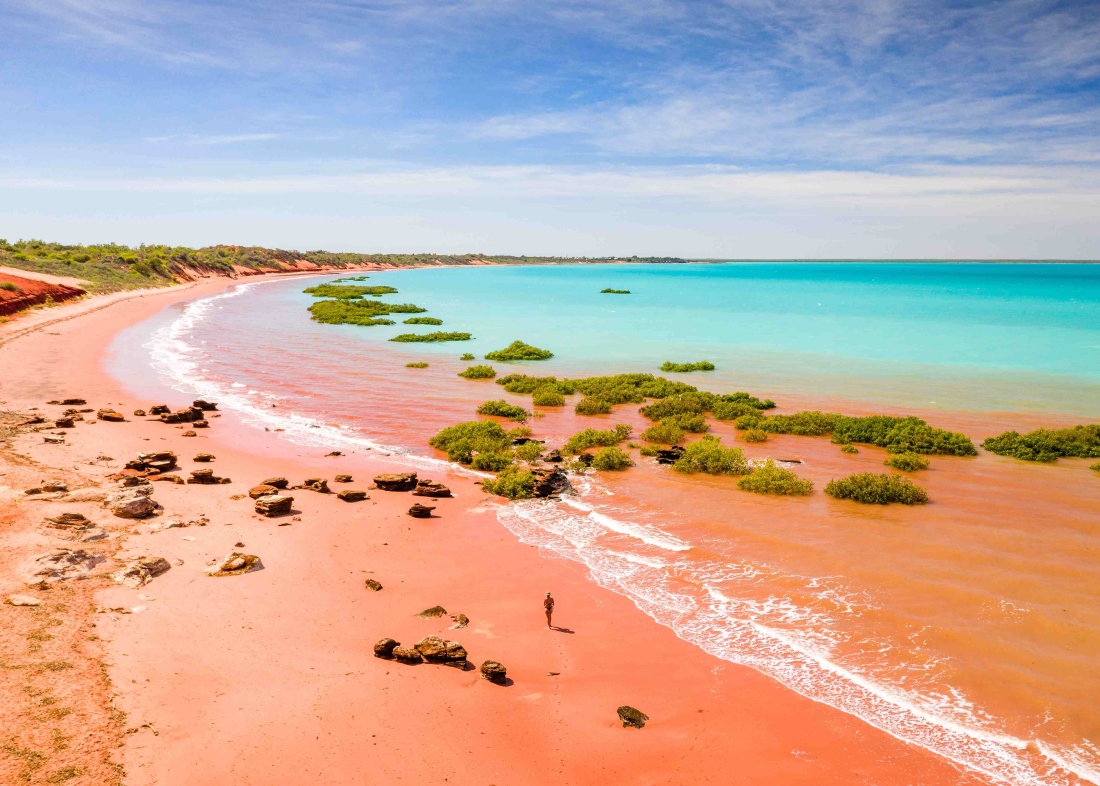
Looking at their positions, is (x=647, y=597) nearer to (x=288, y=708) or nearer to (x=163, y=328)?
(x=288, y=708)

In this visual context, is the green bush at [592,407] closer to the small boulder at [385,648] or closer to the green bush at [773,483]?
the green bush at [773,483]

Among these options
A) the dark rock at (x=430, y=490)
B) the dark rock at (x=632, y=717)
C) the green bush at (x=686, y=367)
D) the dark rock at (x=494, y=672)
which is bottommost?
the dark rock at (x=632, y=717)

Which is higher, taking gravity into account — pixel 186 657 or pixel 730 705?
pixel 186 657

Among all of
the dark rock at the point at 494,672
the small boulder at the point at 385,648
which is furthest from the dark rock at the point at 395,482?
the dark rock at the point at 494,672

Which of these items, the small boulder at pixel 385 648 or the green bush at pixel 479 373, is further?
the green bush at pixel 479 373

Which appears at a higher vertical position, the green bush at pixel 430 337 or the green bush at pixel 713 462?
the green bush at pixel 430 337

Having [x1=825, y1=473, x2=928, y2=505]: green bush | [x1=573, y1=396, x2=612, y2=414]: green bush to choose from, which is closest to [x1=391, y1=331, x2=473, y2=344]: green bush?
[x1=573, y1=396, x2=612, y2=414]: green bush

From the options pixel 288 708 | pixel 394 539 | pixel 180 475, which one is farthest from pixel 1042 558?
pixel 180 475
